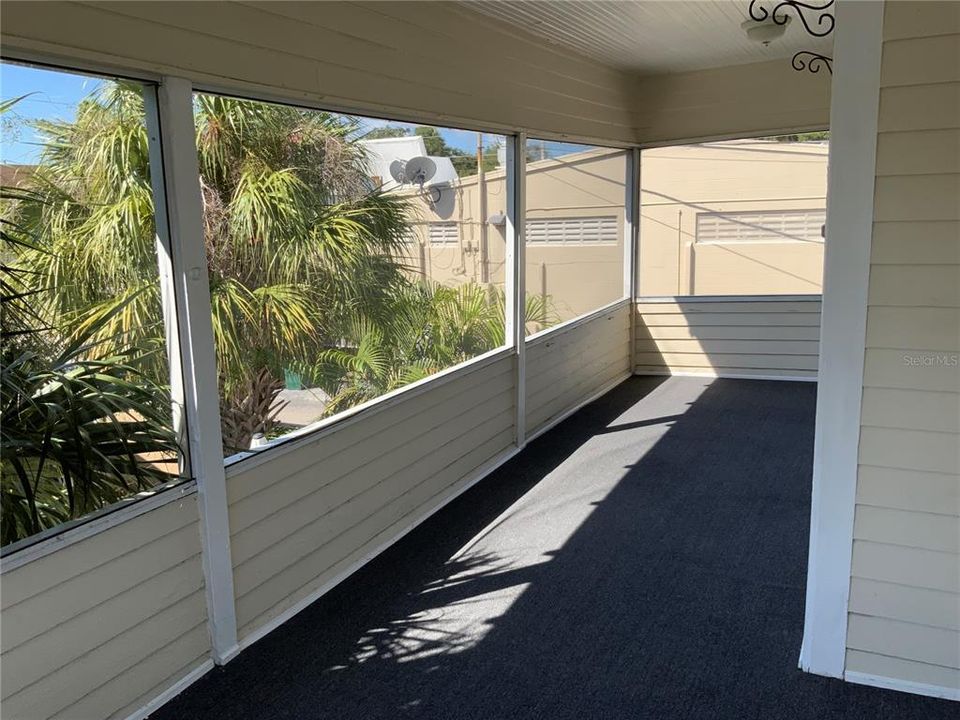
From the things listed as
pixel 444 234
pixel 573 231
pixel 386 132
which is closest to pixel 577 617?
pixel 444 234

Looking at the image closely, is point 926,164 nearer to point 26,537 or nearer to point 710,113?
point 26,537

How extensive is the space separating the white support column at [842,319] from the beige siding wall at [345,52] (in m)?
1.73

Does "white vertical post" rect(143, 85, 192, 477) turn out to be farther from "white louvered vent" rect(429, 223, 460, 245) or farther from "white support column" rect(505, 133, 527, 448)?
"white support column" rect(505, 133, 527, 448)

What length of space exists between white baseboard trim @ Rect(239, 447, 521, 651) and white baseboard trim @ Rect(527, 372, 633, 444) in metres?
0.65

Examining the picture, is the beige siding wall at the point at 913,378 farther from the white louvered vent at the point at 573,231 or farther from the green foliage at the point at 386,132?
the white louvered vent at the point at 573,231

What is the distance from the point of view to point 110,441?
2148mm

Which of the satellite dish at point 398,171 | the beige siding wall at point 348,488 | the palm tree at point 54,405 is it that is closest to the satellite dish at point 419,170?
the satellite dish at point 398,171

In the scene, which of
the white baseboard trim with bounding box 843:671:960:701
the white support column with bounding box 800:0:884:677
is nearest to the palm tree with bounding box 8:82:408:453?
the white support column with bounding box 800:0:884:677

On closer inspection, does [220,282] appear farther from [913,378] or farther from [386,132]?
[913,378]

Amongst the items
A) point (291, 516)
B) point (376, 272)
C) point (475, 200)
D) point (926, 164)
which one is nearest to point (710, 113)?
point (475, 200)

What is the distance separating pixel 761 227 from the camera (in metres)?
6.79

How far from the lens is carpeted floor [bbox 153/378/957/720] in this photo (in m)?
A: 2.27

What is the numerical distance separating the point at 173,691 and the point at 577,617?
137 centimetres

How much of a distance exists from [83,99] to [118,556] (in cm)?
125
